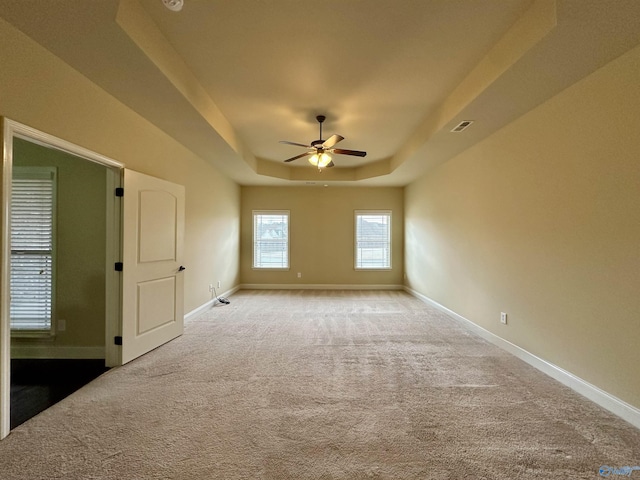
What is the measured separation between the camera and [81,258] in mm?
3148

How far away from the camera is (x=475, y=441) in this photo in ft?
5.88

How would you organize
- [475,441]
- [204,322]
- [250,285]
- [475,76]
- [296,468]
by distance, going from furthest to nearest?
[250,285]
[204,322]
[475,76]
[475,441]
[296,468]

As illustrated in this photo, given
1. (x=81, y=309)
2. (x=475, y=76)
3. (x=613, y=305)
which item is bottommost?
(x=81, y=309)

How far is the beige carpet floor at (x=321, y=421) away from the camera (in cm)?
160

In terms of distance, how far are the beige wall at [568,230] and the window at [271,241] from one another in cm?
452

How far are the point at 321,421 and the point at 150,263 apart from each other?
2.57 m

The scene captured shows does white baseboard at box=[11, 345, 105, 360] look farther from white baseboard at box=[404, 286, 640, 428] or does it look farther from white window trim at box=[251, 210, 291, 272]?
white baseboard at box=[404, 286, 640, 428]

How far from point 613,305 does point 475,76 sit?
228 cm

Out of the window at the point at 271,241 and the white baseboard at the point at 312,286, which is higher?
the window at the point at 271,241

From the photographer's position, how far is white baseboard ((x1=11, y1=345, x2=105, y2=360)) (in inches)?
122

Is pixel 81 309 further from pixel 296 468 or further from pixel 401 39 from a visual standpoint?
pixel 401 39

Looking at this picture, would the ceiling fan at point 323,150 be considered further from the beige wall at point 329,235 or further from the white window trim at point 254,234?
the white window trim at point 254,234

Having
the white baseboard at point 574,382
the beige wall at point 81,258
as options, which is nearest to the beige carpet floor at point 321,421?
the white baseboard at point 574,382

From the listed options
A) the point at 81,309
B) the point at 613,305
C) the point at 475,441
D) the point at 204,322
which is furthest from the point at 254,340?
the point at 613,305
